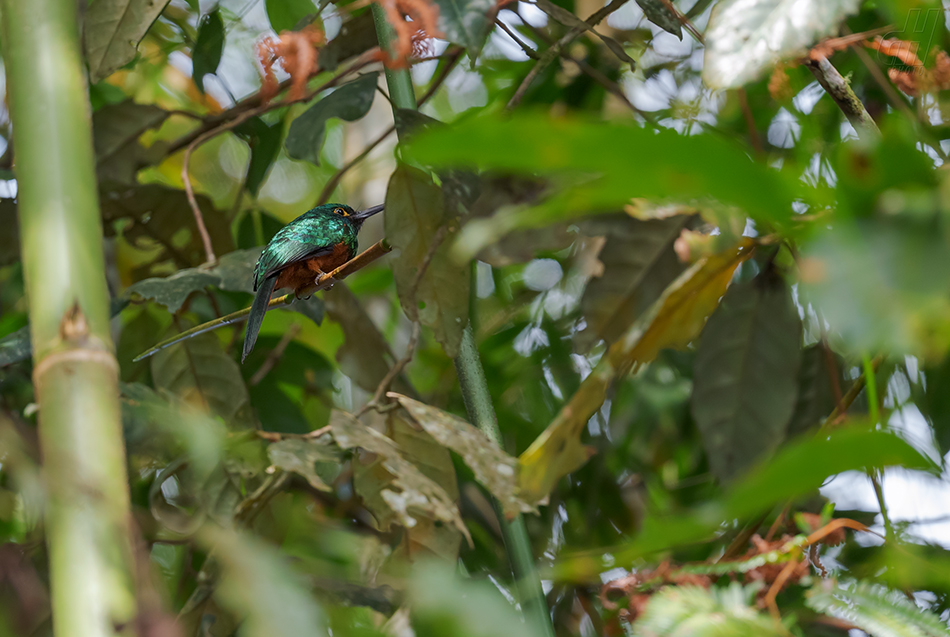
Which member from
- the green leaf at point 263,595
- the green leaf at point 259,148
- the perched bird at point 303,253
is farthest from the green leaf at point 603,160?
the green leaf at point 259,148

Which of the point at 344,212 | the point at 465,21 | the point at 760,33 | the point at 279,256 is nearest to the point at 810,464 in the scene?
the point at 760,33

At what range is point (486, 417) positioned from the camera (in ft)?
3.28

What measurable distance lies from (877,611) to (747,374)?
0.45 metres

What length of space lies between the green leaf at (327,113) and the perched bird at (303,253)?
114 millimetres

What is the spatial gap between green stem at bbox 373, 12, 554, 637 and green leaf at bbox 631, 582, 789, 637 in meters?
0.19

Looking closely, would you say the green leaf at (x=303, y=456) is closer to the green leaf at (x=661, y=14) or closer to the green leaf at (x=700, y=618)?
the green leaf at (x=700, y=618)

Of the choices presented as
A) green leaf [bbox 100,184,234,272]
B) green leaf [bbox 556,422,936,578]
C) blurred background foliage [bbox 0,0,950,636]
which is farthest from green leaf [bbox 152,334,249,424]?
green leaf [bbox 556,422,936,578]

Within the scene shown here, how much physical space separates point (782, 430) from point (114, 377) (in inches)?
31.6

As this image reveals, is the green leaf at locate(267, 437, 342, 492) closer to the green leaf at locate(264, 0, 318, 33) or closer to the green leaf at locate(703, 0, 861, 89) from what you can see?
the green leaf at locate(703, 0, 861, 89)

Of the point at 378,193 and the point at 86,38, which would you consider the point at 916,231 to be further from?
the point at 378,193

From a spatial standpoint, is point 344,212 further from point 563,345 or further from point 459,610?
point 459,610

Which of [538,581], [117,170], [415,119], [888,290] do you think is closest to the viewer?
[888,290]

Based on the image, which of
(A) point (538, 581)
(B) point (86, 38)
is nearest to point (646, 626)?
(A) point (538, 581)

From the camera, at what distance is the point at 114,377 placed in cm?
60
